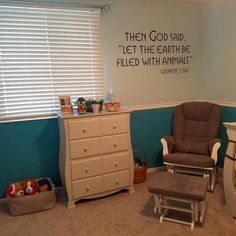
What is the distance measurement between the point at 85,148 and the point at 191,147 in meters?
1.27

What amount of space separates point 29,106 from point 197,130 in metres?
2.02

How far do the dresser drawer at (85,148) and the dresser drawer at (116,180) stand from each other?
1.03 feet

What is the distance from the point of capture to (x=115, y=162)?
275cm

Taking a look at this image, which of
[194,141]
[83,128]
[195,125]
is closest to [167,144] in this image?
[194,141]

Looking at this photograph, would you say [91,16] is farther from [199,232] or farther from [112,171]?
[199,232]

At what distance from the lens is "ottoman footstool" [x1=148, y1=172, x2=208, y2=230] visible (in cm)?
210

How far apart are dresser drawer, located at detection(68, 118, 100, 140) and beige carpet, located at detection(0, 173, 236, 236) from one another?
2.44 feet

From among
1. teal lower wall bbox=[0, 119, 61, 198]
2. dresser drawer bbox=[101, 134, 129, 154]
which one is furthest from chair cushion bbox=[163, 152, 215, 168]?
teal lower wall bbox=[0, 119, 61, 198]

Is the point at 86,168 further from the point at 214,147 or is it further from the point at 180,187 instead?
the point at 214,147

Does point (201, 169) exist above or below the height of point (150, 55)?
below

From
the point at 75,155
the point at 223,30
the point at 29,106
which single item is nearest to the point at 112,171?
the point at 75,155

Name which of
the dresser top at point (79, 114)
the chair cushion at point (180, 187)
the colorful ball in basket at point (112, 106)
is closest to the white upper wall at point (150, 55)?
the colorful ball in basket at point (112, 106)

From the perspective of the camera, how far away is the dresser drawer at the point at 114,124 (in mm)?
2658

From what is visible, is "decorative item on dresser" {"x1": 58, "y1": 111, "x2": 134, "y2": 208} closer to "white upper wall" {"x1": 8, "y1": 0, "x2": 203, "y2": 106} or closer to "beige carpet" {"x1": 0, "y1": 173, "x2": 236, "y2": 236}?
"beige carpet" {"x1": 0, "y1": 173, "x2": 236, "y2": 236}
